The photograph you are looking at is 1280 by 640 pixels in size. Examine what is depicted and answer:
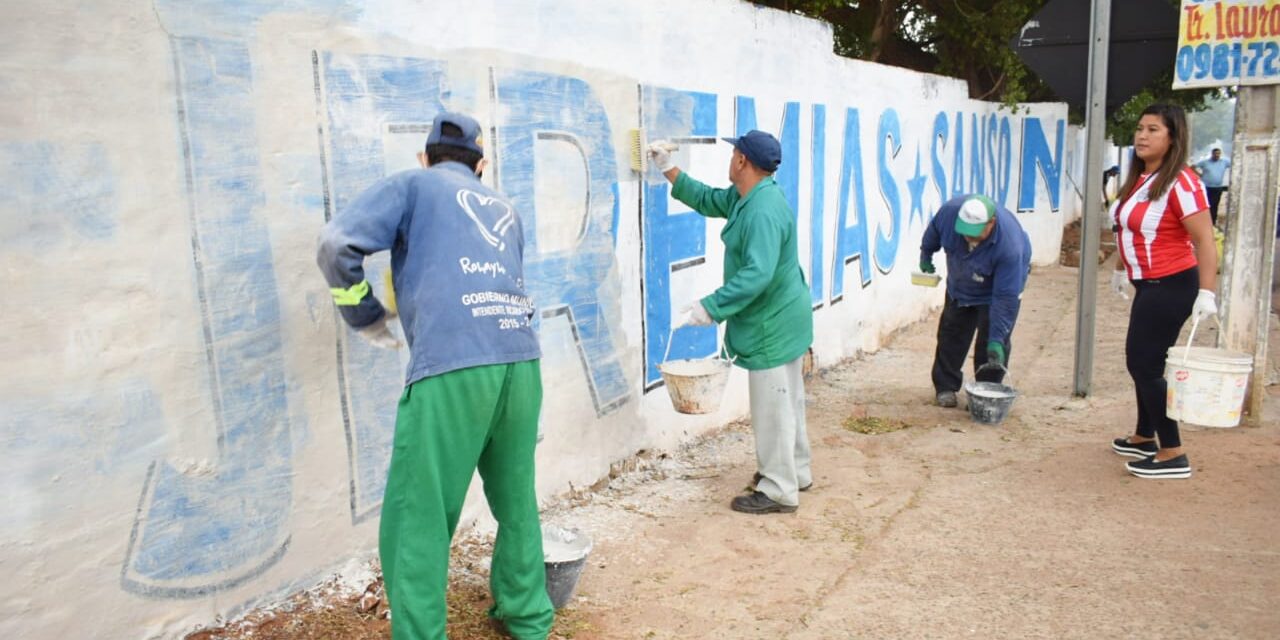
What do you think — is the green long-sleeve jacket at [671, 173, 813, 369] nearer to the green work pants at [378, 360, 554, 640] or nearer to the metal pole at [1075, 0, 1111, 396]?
the green work pants at [378, 360, 554, 640]

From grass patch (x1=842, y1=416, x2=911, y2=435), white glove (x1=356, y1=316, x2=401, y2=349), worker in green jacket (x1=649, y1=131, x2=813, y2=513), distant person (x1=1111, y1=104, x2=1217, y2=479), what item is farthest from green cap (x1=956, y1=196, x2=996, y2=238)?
white glove (x1=356, y1=316, x2=401, y2=349)

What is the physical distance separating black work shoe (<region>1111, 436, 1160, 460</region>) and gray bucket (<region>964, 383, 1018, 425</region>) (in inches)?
33.9

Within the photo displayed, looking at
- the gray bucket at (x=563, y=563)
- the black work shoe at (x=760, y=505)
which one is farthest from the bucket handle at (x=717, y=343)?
the gray bucket at (x=563, y=563)

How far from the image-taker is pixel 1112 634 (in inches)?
142

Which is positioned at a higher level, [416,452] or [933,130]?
[933,130]

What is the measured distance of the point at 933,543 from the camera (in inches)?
179

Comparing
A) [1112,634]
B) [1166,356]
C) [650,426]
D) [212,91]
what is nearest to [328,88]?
[212,91]

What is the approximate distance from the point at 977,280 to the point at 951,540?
106 inches

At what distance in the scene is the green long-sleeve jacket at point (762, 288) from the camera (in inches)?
179

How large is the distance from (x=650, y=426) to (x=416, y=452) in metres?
2.74

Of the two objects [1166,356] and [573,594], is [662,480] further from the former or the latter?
[1166,356]

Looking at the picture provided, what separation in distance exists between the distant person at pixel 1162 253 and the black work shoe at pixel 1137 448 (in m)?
0.23

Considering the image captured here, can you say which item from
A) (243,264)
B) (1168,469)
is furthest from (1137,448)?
(243,264)

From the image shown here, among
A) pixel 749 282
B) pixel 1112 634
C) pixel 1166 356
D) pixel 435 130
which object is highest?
pixel 435 130
